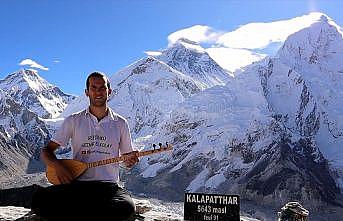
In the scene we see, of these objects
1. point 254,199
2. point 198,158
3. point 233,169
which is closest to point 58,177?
point 254,199

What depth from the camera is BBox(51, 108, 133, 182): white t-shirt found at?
6.86 m

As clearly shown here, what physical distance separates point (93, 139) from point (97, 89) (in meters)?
0.72

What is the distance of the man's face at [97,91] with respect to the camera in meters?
7.12

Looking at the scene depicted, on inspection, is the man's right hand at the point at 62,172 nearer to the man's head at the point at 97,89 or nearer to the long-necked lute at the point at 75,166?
the long-necked lute at the point at 75,166

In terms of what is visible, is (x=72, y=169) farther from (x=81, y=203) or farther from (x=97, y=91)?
(x=97, y=91)

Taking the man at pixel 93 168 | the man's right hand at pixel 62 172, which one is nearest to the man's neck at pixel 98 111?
the man at pixel 93 168

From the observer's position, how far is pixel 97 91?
712 centimetres

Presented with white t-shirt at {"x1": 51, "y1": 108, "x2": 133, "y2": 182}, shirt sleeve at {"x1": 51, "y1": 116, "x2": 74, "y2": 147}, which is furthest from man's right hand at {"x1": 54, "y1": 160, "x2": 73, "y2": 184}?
shirt sleeve at {"x1": 51, "y1": 116, "x2": 74, "y2": 147}

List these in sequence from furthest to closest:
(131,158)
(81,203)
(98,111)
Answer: (98,111)
(131,158)
(81,203)

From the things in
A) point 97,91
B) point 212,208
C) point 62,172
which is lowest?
point 212,208

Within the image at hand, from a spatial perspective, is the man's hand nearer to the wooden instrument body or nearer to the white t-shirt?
the white t-shirt

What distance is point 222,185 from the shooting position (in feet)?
551

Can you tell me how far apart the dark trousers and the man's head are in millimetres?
1173

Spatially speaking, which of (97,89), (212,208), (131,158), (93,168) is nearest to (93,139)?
(93,168)
